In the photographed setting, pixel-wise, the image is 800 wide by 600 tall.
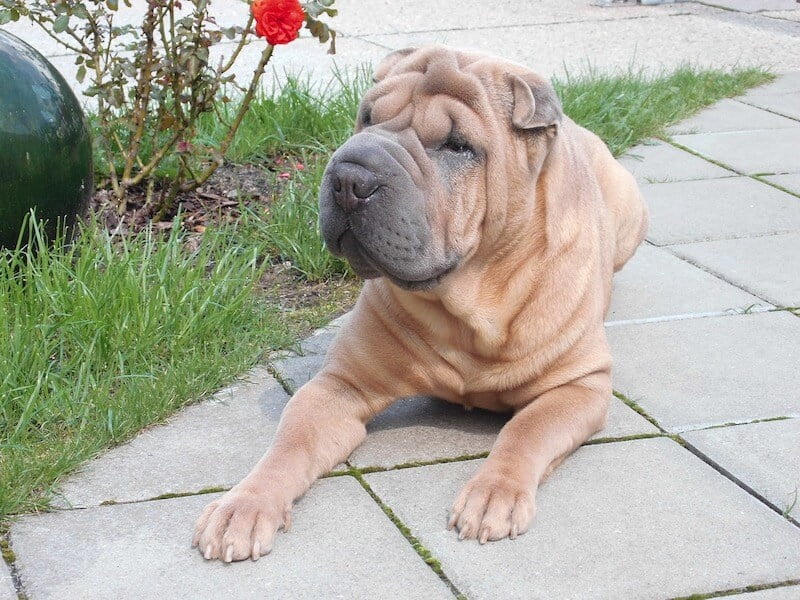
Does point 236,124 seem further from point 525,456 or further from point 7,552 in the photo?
point 7,552

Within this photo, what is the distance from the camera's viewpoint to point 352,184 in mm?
2652

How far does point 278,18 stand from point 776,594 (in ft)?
8.43

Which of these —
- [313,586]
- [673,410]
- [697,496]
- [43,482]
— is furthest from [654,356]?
[43,482]

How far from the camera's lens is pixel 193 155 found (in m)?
4.62

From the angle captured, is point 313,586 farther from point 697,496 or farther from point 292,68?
point 292,68

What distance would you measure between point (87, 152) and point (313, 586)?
2.30 meters

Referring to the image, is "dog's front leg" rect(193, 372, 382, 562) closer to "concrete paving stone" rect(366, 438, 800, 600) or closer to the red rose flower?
"concrete paving stone" rect(366, 438, 800, 600)

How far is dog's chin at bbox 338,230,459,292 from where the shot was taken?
276cm

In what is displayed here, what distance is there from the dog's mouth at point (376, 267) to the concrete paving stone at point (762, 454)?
87cm

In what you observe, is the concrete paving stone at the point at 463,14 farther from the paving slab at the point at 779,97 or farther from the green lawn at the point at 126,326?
the green lawn at the point at 126,326

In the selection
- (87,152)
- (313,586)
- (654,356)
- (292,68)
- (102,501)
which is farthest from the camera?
(292,68)

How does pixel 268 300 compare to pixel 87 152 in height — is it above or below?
below

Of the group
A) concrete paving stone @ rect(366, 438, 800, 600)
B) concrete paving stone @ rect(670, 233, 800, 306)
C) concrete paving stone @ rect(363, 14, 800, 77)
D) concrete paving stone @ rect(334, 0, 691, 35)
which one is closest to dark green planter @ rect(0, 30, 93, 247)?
concrete paving stone @ rect(366, 438, 800, 600)

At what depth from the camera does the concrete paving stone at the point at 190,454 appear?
2846 millimetres
